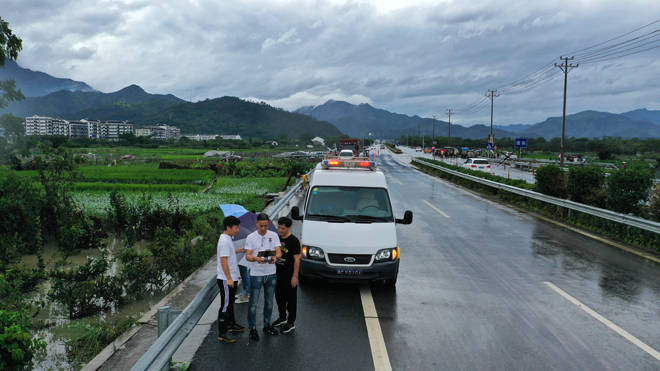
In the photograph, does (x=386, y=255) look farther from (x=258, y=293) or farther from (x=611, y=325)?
(x=611, y=325)

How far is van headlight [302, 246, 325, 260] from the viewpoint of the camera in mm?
7059

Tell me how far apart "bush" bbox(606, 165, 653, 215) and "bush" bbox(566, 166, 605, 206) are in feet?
5.15

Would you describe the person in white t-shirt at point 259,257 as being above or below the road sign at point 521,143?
below

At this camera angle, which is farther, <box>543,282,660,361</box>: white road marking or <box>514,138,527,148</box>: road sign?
<box>514,138,527,148</box>: road sign

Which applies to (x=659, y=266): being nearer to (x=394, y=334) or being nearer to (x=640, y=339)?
(x=640, y=339)

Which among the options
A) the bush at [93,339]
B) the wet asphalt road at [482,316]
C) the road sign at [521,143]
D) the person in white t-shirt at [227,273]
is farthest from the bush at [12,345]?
the road sign at [521,143]

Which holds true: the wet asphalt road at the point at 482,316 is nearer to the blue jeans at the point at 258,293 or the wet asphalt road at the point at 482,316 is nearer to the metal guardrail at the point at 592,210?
the blue jeans at the point at 258,293

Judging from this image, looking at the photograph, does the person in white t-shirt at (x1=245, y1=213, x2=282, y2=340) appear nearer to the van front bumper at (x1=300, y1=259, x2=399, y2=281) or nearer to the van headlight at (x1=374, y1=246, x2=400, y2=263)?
the van front bumper at (x1=300, y1=259, x2=399, y2=281)

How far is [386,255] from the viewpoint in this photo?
7.11 m

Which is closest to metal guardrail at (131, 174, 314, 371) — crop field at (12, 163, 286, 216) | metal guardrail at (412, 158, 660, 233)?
crop field at (12, 163, 286, 216)

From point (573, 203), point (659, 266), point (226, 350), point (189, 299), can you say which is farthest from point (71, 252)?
point (573, 203)

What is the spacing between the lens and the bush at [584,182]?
14492mm

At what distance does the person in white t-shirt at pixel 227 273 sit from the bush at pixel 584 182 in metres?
13.1

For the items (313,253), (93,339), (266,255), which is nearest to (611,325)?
(313,253)
